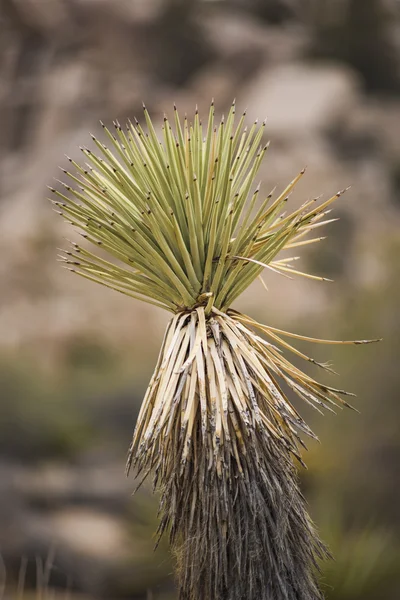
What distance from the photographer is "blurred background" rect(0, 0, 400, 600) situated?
12.0 metres

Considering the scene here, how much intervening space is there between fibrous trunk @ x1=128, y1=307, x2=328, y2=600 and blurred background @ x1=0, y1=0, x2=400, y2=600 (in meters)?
6.21

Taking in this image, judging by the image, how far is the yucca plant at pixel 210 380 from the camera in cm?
348

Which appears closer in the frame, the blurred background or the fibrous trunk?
the fibrous trunk

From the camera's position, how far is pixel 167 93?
2164cm

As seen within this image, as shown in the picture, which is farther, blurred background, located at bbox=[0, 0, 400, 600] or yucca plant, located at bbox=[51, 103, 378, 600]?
blurred background, located at bbox=[0, 0, 400, 600]

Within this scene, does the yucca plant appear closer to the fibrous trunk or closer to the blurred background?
the fibrous trunk

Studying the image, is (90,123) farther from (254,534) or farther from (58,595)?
(254,534)

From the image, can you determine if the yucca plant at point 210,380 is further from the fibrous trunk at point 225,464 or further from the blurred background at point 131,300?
the blurred background at point 131,300

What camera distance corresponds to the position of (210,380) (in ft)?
11.5

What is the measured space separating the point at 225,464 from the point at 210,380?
0.40m

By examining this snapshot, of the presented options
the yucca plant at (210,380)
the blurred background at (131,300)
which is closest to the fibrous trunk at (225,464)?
the yucca plant at (210,380)

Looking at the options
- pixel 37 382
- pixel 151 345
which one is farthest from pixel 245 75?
pixel 37 382

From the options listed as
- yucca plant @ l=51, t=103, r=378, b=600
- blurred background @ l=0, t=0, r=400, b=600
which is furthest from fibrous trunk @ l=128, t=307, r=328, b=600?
blurred background @ l=0, t=0, r=400, b=600

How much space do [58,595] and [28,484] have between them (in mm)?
3489
